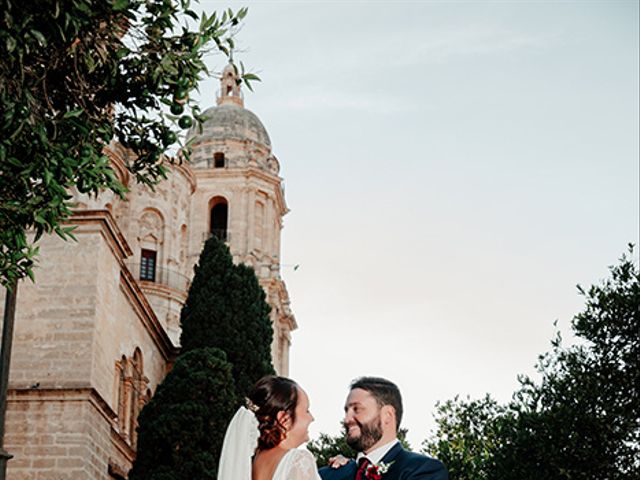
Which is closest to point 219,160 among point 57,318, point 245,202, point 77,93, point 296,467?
point 245,202

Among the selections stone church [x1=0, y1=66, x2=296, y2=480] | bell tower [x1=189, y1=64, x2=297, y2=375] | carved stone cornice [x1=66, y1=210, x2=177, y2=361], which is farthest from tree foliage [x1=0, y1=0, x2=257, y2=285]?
bell tower [x1=189, y1=64, x2=297, y2=375]

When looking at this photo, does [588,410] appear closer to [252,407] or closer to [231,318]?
[231,318]

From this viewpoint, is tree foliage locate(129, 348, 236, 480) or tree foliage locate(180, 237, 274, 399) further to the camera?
tree foliage locate(180, 237, 274, 399)

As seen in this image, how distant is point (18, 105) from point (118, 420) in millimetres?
20333

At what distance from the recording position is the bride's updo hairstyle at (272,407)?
20.4 feet

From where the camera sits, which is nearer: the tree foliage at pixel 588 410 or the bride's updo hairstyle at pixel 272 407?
the bride's updo hairstyle at pixel 272 407

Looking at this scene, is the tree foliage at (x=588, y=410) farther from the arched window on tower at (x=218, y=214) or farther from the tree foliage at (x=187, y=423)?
the arched window on tower at (x=218, y=214)

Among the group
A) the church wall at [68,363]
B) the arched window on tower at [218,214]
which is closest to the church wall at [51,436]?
the church wall at [68,363]

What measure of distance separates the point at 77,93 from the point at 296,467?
4.28 m

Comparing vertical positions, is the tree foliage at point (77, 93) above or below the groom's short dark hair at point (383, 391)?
above

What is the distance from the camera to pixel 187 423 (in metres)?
25.3

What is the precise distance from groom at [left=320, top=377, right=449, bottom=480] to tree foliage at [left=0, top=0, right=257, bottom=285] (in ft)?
10.3

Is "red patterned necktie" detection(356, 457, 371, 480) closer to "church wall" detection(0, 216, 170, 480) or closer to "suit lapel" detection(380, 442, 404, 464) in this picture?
"suit lapel" detection(380, 442, 404, 464)

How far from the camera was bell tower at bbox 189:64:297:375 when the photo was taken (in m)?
48.9
